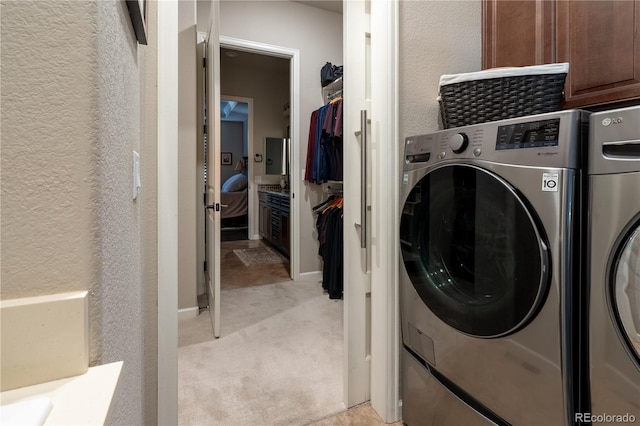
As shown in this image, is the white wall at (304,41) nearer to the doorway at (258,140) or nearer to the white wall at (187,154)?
the white wall at (187,154)

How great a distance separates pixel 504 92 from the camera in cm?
115

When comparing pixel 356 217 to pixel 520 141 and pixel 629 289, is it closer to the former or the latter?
pixel 520 141

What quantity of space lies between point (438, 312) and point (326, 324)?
1341 millimetres

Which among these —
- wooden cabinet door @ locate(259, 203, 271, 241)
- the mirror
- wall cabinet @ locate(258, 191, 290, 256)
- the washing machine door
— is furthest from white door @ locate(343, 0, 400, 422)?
the mirror

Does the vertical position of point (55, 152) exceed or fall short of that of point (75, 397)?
it exceeds it

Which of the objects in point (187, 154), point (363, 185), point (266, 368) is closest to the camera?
point (363, 185)

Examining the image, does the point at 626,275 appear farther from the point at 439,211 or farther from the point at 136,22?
the point at 136,22

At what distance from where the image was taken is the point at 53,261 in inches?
15.7

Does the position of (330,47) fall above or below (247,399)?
above

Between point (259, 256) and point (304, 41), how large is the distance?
2.61 m

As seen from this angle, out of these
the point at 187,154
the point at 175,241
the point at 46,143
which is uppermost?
the point at 187,154

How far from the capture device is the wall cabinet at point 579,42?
109 centimetres

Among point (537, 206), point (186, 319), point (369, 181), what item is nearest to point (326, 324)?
point (186, 319)

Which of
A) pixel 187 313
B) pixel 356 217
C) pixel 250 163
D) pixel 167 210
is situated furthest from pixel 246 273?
pixel 167 210
